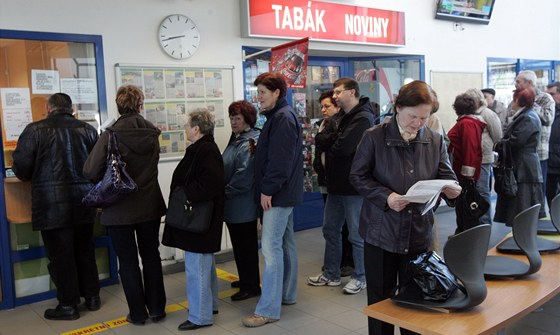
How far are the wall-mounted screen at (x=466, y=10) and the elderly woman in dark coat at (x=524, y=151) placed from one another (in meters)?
2.53

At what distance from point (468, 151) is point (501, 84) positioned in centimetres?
432

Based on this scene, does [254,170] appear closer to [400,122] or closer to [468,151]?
[400,122]

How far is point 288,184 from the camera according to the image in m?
3.59

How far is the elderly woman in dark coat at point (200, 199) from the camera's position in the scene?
340 centimetres

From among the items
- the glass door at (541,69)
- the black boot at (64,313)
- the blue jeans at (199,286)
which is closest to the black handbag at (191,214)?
the blue jeans at (199,286)

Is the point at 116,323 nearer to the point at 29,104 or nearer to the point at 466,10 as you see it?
Answer: the point at 29,104

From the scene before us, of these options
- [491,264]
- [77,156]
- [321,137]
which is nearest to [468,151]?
[321,137]

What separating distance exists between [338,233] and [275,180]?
115 centimetres

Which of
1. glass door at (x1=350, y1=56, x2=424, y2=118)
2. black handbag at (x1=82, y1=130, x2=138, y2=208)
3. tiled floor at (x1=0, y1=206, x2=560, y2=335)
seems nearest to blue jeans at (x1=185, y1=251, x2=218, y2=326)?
tiled floor at (x1=0, y1=206, x2=560, y2=335)

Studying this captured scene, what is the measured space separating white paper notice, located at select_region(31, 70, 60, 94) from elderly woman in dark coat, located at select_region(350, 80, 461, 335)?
2901 millimetres

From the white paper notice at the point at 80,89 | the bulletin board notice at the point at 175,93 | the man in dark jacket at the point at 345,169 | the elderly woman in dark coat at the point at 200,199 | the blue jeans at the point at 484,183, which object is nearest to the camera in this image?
the elderly woman in dark coat at the point at 200,199

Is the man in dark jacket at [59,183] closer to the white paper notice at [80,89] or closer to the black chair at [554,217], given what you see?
the white paper notice at [80,89]

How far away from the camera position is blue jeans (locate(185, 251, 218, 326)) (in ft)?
11.6

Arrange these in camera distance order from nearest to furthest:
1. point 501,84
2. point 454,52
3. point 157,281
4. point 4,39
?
point 157,281
point 4,39
point 454,52
point 501,84
